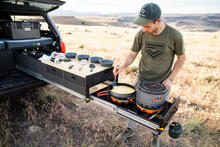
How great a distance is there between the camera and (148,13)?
2043mm

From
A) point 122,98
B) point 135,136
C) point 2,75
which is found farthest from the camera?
point 2,75

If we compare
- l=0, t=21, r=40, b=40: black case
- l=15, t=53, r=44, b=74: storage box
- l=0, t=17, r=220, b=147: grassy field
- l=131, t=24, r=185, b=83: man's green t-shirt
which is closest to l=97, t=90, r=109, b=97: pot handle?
l=131, t=24, r=185, b=83: man's green t-shirt

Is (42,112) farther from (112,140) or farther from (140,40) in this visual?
(140,40)

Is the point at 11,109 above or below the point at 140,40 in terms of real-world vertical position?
below

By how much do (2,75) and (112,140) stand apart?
2597mm

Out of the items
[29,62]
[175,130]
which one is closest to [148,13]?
[175,130]

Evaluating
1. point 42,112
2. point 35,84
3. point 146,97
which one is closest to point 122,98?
point 146,97

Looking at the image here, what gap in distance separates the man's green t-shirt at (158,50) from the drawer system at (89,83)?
0.57 m

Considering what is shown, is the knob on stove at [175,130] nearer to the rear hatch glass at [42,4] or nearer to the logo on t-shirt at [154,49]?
the logo on t-shirt at [154,49]

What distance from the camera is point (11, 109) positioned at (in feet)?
11.4

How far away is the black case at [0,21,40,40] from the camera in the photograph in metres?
3.41

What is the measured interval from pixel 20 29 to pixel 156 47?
2842 millimetres

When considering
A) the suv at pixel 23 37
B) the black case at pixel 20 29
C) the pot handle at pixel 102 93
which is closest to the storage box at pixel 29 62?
the suv at pixel 23 37

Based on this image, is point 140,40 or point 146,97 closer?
point 146,97
